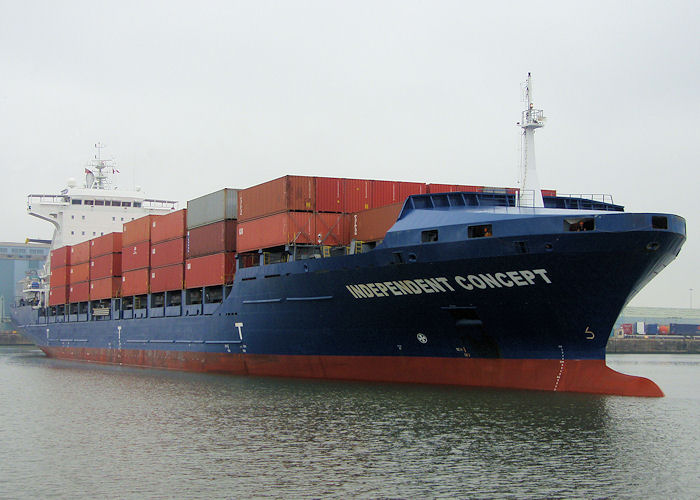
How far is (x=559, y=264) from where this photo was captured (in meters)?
23.1

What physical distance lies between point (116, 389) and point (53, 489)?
17.0 meters

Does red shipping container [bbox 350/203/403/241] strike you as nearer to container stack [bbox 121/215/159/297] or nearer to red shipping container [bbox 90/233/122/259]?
container stack [bbox 121/215/159/297]

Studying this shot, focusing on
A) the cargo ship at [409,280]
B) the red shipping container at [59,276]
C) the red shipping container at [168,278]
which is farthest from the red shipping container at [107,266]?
the cargo ship at [409,280]

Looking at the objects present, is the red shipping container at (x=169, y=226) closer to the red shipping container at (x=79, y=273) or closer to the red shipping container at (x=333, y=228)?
the red shipping container at (x=333, y=228)

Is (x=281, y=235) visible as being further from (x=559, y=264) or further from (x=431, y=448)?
(x=431, y=448)

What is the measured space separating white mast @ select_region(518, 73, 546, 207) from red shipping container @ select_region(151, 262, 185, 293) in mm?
18840

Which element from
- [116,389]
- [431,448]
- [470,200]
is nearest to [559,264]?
[470,200]

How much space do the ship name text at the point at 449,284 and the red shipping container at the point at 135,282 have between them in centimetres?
1947

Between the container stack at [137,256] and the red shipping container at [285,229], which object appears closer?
the red shipping container at [285,229]

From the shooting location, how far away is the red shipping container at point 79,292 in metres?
52.7

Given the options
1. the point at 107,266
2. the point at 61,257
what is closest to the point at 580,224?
the point at 107,266

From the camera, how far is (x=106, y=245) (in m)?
50.2

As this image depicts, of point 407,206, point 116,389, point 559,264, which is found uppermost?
point 407,206

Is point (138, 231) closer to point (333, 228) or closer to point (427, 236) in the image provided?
point (333, 228)
